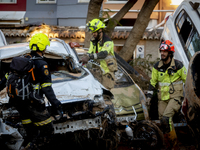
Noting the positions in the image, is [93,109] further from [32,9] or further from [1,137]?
[32,9]

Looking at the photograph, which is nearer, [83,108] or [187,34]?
[83,108]

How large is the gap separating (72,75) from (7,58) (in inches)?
42.7

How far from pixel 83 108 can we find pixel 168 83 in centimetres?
160

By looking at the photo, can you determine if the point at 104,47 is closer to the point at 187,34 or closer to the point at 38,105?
the point at 187,34

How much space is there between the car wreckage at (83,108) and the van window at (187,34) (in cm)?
119

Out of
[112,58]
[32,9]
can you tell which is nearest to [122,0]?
[32,9]

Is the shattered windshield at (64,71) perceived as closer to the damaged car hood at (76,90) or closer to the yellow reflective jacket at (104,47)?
the damaged car hood at (76,90)

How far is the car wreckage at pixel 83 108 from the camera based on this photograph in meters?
4.00

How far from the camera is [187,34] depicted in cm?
545

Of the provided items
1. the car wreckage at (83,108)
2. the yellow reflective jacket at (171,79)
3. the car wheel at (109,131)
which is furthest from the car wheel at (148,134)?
the yellow reflective jacket at (171,79)

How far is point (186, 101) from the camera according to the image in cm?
320

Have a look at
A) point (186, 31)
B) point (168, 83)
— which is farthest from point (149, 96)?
point (186, 31)

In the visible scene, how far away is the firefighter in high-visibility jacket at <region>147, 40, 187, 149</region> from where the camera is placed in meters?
4.87

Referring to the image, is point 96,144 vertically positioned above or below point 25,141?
below
